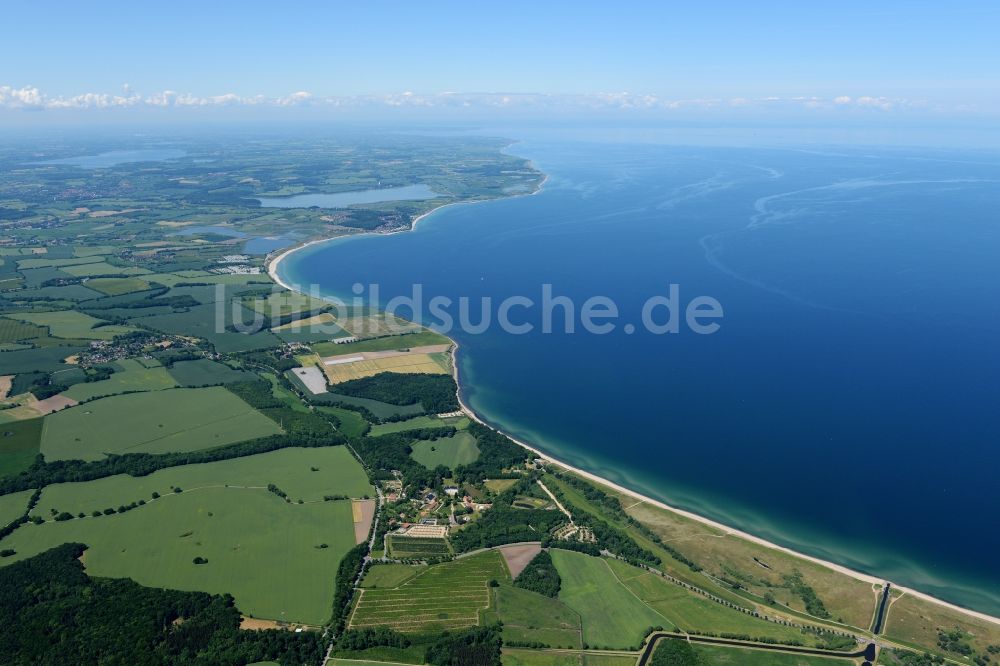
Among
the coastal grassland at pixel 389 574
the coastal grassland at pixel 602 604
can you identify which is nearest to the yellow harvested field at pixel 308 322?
the coastal grassland at pixel 389 574

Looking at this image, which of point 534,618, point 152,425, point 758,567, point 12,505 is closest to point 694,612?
point 758,567

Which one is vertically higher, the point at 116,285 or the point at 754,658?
the point at 116,285

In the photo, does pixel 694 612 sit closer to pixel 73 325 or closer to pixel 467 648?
pixel 467 648

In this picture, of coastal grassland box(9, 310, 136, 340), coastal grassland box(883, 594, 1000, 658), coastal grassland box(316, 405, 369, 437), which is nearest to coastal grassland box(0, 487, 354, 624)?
coastal grassland box(316, 405, 369, 437)

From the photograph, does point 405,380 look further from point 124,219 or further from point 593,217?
point 124,219

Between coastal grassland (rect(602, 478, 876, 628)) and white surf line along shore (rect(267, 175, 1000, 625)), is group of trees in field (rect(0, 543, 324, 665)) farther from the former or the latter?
white surf line along shore (rect(267, 175, 1000, 625))

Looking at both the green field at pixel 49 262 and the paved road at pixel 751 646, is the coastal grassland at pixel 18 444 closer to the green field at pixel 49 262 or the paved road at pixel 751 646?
the paved road at pixel 751 646
